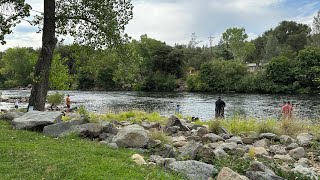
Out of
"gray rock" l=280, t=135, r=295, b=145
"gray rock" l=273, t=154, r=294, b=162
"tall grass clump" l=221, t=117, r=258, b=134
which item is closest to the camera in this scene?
"gray rock" l=273, t=154, r=294, b=162

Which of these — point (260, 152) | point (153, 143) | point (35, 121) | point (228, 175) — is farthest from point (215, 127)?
point (228, 175)

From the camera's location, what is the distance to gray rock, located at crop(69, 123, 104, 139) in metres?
11.6

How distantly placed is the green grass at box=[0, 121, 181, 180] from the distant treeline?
130 ft

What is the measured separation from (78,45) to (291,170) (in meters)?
12.3

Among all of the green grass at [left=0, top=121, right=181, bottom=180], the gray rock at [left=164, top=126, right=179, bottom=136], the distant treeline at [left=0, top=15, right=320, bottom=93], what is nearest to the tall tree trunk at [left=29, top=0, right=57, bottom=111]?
the green grass at [left=0, top=121, right=181, bottom=180]

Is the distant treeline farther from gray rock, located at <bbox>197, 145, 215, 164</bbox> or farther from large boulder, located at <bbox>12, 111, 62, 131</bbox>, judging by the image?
gray rock, located at <bbox>197, 145, 215, 164</bbox>

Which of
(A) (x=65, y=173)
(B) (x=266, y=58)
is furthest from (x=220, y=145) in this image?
(B) (x=266, y=58)

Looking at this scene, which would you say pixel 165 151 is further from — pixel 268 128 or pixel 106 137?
pixel 268 128

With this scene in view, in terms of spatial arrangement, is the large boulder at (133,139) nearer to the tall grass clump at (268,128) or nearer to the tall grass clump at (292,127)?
the tall grass clump at (268,128)

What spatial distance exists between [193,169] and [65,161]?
2.81 metres

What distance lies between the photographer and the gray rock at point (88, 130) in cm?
1159

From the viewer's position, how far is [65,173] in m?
7.04

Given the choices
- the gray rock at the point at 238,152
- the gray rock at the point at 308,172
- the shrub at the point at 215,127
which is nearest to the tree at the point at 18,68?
the shrub at the point at 215,127

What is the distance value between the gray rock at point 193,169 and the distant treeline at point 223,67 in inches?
1644
